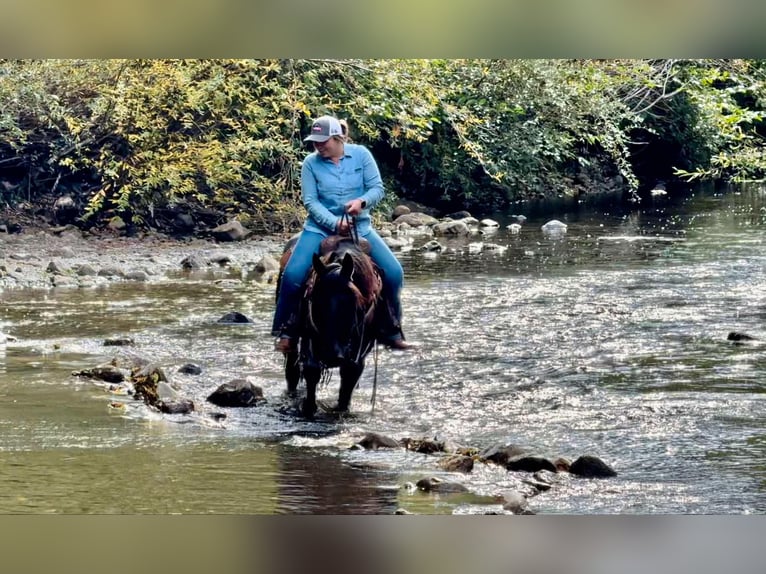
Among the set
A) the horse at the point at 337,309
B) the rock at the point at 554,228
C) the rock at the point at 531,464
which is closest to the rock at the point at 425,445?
the rock at the point at 531,464

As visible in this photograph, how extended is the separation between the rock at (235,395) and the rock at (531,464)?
4.89ft

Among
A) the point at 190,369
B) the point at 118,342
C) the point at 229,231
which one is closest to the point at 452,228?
the point at 229,231

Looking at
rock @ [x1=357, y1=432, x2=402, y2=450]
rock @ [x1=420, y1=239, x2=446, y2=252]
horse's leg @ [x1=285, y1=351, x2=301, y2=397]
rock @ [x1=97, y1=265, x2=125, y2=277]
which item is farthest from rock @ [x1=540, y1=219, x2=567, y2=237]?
rock @ [x1=357, y1=432, x2=402, y2=450]

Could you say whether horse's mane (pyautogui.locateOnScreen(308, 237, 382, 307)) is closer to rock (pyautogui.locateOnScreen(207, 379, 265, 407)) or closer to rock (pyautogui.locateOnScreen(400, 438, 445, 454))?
rock (pyautogui.locateOnScreen(400, 438, 445, 454))

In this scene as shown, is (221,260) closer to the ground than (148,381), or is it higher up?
higher up

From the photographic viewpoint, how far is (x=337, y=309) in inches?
228

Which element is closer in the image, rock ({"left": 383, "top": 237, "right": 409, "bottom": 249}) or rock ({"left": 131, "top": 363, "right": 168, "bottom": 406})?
rock ({"left": 131, "top": 363, "right": 168, "bottom": 406})

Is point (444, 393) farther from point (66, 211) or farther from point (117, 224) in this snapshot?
point (66, 211)

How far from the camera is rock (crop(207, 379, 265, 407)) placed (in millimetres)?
6312

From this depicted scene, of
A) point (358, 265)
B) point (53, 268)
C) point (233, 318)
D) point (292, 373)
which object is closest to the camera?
point (358, 265)

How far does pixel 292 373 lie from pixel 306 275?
767 millimetres

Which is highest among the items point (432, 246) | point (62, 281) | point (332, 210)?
point (332, 210)

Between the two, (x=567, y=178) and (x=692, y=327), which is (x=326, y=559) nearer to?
(x=692, y=327)
